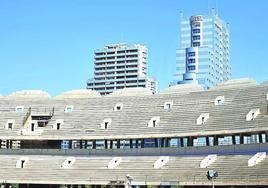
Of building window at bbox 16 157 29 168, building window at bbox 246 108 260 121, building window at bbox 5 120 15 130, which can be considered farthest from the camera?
building window at bbox 5 120 15 130

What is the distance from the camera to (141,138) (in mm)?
76125

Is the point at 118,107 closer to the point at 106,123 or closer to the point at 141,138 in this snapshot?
the point at 106,123

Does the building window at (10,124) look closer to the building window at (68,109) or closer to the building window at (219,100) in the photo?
the building window at (68,109)


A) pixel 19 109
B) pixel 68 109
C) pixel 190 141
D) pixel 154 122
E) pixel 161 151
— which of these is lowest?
pixel 161 151

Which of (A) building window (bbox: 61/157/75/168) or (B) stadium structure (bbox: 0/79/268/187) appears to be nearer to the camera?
(B) stadium structure (bbox: 0/79/268/187)

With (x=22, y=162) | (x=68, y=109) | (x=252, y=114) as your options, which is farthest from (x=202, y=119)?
(x=22, y=162)

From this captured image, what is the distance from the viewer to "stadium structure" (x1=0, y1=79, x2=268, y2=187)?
66750 mm

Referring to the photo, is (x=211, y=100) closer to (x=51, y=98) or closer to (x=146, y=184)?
(x=146, y=184)

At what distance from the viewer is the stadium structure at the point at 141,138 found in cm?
6675

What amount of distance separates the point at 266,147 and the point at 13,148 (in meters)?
38.2

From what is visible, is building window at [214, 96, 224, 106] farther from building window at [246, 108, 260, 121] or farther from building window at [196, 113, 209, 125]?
building window at [246, 108, 260, 121]

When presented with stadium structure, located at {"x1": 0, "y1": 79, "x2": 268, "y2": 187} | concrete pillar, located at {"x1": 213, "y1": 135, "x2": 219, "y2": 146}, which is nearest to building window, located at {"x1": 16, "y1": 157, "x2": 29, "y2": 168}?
stadium structure, located at {"x1": 0, "y1": 79, "x2": 268, "y2": 187}

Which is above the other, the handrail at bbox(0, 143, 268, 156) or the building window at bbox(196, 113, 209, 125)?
the building window at bbox(196, 113, 209, 125)

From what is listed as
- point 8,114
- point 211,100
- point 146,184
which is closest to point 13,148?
point 8,114
